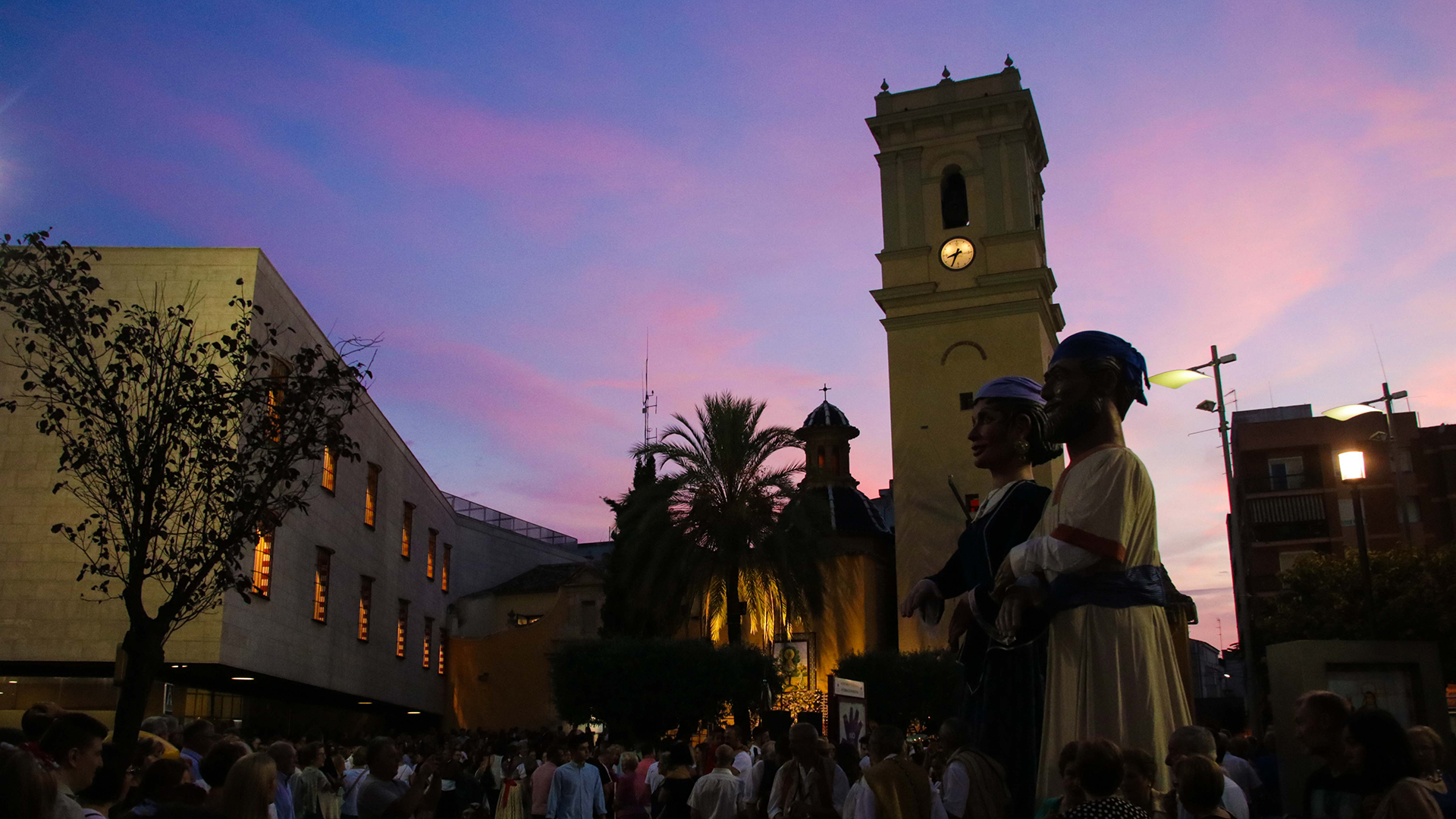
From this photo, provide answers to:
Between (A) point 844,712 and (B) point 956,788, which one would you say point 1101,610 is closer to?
(B) point 956,788

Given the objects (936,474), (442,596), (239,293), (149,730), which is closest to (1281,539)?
(936,474)

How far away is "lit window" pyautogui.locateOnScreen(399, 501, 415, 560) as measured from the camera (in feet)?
126

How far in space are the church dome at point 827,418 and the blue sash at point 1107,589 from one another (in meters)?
47.2

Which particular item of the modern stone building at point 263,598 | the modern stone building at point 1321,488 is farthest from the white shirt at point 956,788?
the modern stone building at point 1321,488

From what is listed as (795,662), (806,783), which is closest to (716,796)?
(806,783)

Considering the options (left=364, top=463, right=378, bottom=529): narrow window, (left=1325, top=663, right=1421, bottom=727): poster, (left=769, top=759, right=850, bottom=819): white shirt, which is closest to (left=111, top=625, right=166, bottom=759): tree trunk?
(left=769, top=759, right=850, bottom=819): white shirt

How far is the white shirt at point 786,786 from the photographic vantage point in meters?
8.93

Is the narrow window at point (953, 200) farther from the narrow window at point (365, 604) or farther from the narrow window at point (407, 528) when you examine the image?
the narrow window at point (365, 604)

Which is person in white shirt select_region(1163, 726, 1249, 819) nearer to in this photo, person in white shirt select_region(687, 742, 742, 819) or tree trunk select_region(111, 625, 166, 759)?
person in white shirt select_region(687, 742, 742, 819)

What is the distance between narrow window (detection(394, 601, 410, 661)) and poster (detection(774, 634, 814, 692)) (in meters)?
11.2

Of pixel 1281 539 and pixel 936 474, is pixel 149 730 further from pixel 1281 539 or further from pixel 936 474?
pixel 1281 539

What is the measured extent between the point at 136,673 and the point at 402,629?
24934 mm

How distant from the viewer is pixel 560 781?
42.9 feet

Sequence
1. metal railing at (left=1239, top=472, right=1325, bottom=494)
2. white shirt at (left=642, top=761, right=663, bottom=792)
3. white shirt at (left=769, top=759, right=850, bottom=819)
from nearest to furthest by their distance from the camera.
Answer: white shirt at (left=769, top=759, right=850, bottom=819), white shirt at (left=642, top=761, right=663, bottom=792), metal railing at (left=1239, top=472, right=1325, bottom=494)
